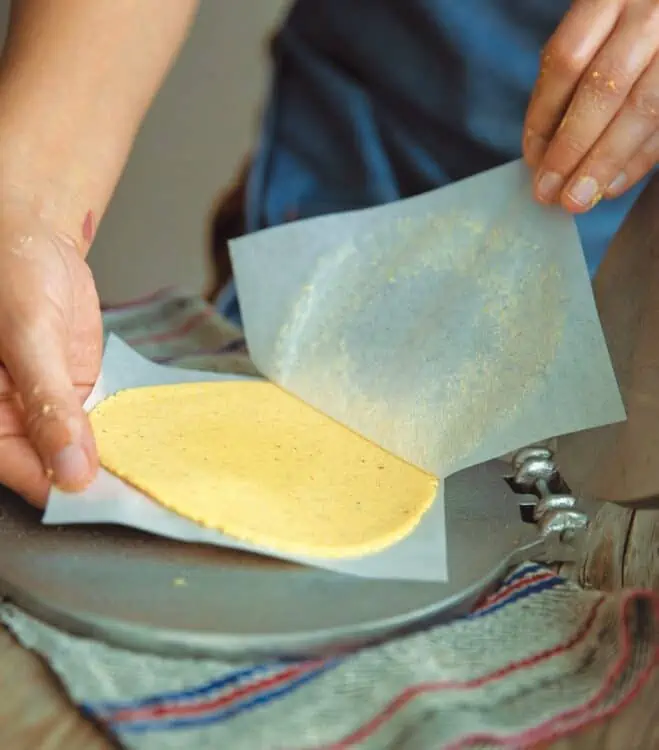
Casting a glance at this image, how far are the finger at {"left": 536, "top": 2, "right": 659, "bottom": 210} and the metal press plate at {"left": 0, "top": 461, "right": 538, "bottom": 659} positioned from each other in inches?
8.6

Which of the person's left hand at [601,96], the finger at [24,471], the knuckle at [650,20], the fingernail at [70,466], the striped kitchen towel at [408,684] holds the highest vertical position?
the knuckle at [650,20]

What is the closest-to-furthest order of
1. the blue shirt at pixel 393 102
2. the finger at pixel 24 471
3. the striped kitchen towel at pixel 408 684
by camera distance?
the striped kitchen towel at pixel 408 684 < the finger at pixel 24 471 < the blue shirt at pixel 393 102

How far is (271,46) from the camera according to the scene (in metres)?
0.80

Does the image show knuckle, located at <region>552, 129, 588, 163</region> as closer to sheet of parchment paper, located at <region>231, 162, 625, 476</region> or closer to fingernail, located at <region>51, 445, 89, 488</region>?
sheet of parchment paper, located at <region>231, 162, 625, 476</region>

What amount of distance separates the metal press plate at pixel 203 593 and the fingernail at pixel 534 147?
0.75 ft

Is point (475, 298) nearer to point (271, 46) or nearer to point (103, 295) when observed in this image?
point (271, 46)

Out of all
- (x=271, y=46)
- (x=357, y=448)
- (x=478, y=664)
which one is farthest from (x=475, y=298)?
(x=271, y=46)

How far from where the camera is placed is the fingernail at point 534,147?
53cm

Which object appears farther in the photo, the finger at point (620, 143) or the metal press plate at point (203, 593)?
the finger at point (620, 143)

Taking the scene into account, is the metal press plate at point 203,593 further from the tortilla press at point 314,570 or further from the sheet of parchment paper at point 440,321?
the sheet of parchment paper at point 440,321

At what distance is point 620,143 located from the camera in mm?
496

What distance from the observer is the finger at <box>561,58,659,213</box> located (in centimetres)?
49

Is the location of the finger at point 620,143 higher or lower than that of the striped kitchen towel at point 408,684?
higher

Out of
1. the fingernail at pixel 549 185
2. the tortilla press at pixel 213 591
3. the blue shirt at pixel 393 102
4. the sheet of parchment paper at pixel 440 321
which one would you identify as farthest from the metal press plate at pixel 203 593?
the blue shirt at pixel 393 102
